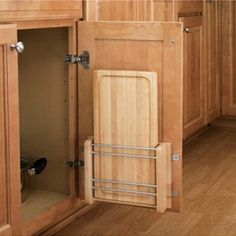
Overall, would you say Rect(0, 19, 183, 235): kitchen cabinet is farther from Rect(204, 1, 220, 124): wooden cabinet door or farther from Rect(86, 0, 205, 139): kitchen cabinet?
Rect(204, 1, 220, 124): wooden cabinet door

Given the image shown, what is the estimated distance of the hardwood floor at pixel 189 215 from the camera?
6.99 feet

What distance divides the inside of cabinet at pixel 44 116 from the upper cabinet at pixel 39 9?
14cm

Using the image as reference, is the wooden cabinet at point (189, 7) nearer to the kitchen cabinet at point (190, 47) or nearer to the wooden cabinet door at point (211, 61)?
the kitchen cabinet at point (190, 47)

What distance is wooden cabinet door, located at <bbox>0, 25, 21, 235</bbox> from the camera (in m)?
1.64

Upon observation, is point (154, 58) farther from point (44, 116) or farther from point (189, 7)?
point (189, 7)

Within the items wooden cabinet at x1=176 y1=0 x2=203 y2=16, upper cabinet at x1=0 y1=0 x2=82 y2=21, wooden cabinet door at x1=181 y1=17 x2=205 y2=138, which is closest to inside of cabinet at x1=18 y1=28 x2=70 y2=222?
upper cabinet at x1=0 y1=0 x2=82 y2=21

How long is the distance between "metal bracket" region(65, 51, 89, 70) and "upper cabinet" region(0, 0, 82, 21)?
0.49 ft

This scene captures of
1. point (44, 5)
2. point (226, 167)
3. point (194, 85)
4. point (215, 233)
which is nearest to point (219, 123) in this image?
point (194, 85)

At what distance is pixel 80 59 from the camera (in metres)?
2.05

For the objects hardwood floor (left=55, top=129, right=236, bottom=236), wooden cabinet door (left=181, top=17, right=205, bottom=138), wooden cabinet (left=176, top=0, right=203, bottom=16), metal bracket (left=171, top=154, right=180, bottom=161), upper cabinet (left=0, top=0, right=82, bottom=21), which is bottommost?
hardwood floor (left=55, top=129, right=236, bottom=236)

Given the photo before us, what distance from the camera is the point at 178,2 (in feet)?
9.84

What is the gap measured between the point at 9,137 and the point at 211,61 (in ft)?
7.50

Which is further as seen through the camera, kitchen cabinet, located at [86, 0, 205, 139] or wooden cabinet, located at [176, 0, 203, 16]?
wooden cabinet, located at [176, 0, 203, 16]

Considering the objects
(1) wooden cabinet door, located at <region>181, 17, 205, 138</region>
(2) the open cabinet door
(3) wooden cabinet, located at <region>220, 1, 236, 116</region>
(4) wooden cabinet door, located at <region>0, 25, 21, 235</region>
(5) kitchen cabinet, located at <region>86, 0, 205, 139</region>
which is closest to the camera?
(4) wooden cabinet door, located at <region>0, 25, 21, 235</region>
